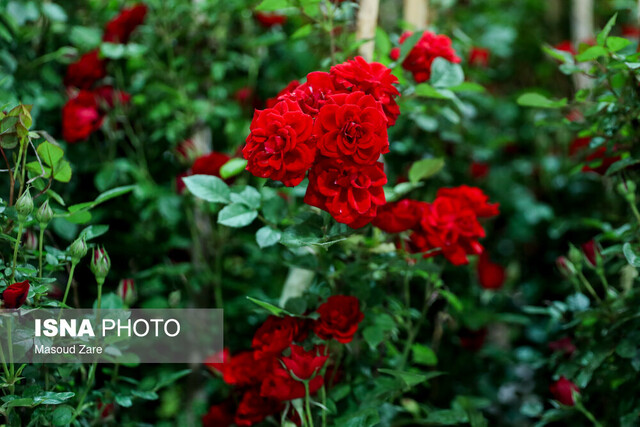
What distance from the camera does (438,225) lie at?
0.90 meters

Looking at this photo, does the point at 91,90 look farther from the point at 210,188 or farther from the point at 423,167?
the point at 423,167

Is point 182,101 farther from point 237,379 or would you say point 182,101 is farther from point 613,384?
point 613,384

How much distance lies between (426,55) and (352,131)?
362 mm

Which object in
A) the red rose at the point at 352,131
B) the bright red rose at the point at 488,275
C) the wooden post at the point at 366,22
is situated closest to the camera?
the red rose at the point at 352,131

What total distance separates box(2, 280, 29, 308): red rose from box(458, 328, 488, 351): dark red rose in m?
1.08

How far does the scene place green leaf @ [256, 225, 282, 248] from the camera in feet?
2.78

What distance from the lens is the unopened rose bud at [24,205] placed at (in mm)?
719

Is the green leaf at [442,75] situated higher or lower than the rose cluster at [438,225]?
higher

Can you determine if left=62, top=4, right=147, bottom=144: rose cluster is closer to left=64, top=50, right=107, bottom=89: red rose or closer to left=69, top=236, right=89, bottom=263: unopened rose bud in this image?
left=64, top=50, right=107, bottom=89: red rose

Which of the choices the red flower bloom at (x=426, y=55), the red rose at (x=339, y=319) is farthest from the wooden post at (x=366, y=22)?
the red rose at (x=339, y=319)

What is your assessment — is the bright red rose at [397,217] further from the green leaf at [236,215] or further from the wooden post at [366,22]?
the wooden post at [366,22]

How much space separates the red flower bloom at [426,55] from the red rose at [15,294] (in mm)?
700

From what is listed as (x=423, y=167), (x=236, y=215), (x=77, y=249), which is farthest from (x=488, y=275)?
(x=77, y=249)

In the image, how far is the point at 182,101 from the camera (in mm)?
1272
